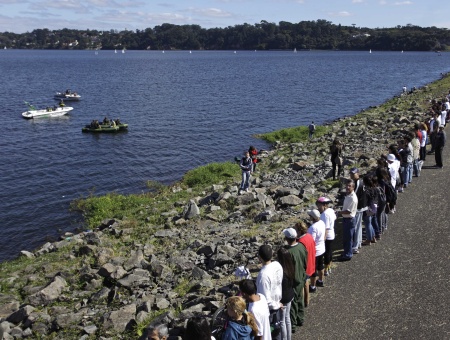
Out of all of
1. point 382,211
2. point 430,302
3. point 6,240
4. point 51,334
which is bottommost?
point 6,240

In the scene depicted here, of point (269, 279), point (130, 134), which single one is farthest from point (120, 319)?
point (130, 134)

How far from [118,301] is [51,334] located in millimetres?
2001

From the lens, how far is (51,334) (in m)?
12.7

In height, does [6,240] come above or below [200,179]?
below

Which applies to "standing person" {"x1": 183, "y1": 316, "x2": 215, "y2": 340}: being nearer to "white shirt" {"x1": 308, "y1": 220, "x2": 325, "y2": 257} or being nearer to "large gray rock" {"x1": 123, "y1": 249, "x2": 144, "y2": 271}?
"white shirt" {"x1": 308, "y1": 220, "x2": 325, "y2": 257}

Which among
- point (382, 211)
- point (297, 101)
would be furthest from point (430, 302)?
point (297, 101)

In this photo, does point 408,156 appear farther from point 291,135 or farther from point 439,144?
point 291,135

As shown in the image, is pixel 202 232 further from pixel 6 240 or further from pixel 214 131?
pixel 214 131

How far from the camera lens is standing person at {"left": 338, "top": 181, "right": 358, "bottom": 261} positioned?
12438mm

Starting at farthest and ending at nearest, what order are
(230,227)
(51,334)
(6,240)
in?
(6,240)
(230,227)
(51,334)

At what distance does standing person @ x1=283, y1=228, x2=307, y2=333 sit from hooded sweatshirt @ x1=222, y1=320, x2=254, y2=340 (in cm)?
228

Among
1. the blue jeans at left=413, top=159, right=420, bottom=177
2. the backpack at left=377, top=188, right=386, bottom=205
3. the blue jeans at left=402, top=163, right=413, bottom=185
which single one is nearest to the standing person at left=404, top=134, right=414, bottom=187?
the blue jeans at left=402, top=163, right=413, bottom=185

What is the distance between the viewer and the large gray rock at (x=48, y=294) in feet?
48.5

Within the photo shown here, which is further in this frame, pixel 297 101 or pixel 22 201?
pixel 297 101
